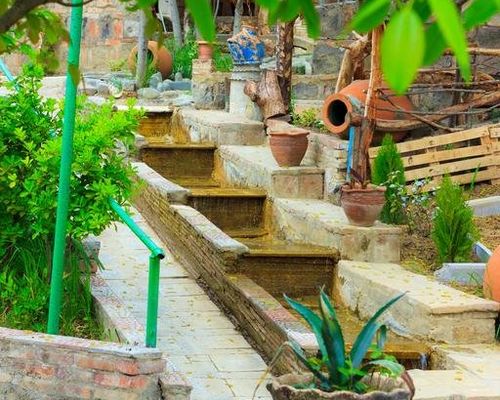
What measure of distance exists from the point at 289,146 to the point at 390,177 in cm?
169

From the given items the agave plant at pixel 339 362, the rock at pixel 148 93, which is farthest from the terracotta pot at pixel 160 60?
the agave plant at pixel 339 362

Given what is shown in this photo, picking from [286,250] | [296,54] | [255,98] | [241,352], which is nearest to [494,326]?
[241,352]

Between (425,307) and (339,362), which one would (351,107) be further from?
(339,362)

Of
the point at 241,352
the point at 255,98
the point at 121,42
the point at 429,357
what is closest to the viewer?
the point at 429,357

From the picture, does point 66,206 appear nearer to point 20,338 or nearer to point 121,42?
point 20,338

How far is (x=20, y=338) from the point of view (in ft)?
20.2

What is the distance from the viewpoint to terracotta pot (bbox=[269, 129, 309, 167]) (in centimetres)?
1119

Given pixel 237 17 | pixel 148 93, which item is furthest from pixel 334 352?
pixel 237 17

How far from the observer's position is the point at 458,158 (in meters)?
10.6

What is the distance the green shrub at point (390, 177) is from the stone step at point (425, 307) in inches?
38.9

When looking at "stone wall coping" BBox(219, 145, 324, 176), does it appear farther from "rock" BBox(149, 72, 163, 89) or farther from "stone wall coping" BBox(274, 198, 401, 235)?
"rock" BBox(149, 72, 163, 89)

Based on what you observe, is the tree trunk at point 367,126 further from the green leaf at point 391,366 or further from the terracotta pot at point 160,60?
the terracotta pot at point 160,60

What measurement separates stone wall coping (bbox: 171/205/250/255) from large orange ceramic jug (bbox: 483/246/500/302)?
215 centimetres

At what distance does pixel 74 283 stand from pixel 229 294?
1875mm
